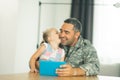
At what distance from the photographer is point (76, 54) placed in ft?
7.63

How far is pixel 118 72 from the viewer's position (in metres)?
4.16

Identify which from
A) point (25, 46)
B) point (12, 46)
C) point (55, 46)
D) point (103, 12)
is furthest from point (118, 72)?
point (55, 46)

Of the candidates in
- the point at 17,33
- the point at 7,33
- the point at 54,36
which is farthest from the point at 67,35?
the point at 17,33

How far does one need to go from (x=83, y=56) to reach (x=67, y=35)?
30 cm

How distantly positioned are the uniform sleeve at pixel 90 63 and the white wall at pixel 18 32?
1.17 m

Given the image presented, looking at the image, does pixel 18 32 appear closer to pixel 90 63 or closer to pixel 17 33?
pixel 17 33

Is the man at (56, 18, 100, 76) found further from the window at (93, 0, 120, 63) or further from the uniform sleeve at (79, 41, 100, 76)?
the window at (93, 0, 120, 63)

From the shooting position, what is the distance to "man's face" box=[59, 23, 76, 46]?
8.04 ft

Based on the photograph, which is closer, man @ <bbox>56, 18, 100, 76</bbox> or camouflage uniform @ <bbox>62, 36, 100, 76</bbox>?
man @ <bbox>56, 18, 100, 76</bbox>

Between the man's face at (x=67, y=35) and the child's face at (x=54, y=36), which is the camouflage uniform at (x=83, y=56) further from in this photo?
the child's face at (x=54, y=36)

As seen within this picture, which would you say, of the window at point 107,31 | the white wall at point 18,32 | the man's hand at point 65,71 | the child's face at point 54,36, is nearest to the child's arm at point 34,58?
the child's face at point 54,36

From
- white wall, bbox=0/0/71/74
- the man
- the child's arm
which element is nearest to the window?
white wall, bbox=0/0/71/74

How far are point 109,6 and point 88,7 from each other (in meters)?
0.40

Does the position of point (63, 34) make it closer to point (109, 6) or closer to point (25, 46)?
point (25, 46)
